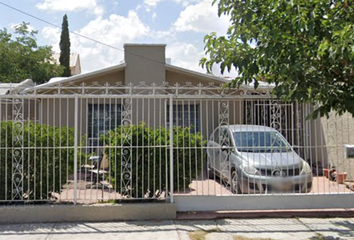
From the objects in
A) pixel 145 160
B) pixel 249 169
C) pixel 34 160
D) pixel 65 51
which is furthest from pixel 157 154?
pixel 65 51

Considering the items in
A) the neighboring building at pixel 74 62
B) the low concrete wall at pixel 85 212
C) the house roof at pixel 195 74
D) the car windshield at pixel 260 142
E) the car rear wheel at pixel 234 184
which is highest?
the neighboring building at pixel 74 62

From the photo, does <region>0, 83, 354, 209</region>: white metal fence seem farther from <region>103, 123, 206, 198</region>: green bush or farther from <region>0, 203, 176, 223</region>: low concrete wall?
<region>0, 203, 176, 223</region>: low concrete wall

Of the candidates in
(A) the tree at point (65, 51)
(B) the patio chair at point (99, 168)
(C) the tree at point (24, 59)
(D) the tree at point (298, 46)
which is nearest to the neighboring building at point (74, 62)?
(A) the tree at point (65, 51)

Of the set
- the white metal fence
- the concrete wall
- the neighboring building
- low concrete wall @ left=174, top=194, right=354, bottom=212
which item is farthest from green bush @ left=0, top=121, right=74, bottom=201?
the neighboring building

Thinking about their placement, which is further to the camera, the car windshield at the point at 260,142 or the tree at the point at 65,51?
the tree at the point at 65,51

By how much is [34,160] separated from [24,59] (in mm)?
18375

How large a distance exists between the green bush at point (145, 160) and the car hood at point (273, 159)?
1.01 m

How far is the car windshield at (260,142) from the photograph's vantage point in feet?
21.9

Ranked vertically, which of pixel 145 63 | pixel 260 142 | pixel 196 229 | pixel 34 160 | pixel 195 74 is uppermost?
pixel 145 63

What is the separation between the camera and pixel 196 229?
5.72 meters

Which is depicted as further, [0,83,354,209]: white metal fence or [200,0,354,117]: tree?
[0,83,354,209]: white metal fence

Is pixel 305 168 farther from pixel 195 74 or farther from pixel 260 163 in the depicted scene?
pixel 195 74

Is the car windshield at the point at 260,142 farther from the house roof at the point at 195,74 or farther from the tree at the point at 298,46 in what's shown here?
the house roof at the point at 195,74

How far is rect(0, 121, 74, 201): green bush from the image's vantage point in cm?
621
